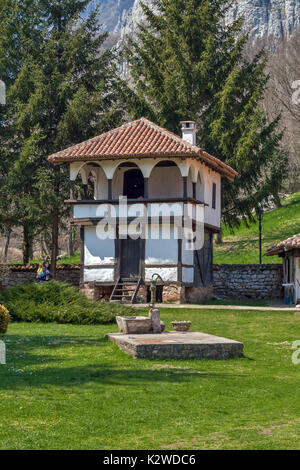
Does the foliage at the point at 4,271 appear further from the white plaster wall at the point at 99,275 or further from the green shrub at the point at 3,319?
the green shrub at the point at 3,319

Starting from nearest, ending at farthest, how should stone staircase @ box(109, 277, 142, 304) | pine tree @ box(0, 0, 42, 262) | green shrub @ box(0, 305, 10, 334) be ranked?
1. green shrub @ box(0, 305, 10, 334)
2. stone staircase @ box(109, 277, 142, 304)
3. pine tree @ box(0, 0, 42, 262)

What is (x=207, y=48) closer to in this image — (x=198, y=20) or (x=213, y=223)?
(x=198, y=20)

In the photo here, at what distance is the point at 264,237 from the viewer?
160 feet

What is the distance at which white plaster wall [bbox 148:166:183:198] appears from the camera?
3362 cm

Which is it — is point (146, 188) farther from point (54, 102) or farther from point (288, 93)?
point (288, 93)

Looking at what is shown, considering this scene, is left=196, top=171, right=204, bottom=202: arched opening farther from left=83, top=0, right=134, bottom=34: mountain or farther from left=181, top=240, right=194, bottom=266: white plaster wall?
left=83, top=0, right=134, bottom=34: mountain

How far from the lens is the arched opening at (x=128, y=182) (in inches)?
1351

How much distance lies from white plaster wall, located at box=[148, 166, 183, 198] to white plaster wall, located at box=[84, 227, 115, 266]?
302 cm

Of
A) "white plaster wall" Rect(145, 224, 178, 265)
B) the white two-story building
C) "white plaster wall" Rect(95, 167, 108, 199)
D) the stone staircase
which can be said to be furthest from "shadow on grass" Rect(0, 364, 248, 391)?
"white plaster wall" Rect(95, 167, 108, 199)

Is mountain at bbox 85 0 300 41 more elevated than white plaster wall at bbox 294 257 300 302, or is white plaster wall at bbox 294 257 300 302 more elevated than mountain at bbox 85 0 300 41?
mountain at bbox 85 0 300 41

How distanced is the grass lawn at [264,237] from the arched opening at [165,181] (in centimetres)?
1005

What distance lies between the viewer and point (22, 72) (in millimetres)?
40500

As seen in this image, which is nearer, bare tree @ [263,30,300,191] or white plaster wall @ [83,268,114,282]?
white plaster wall @ [83,268,114,282]

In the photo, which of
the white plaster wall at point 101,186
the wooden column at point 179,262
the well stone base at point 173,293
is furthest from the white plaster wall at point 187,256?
the white plaster wall at point 101,186
